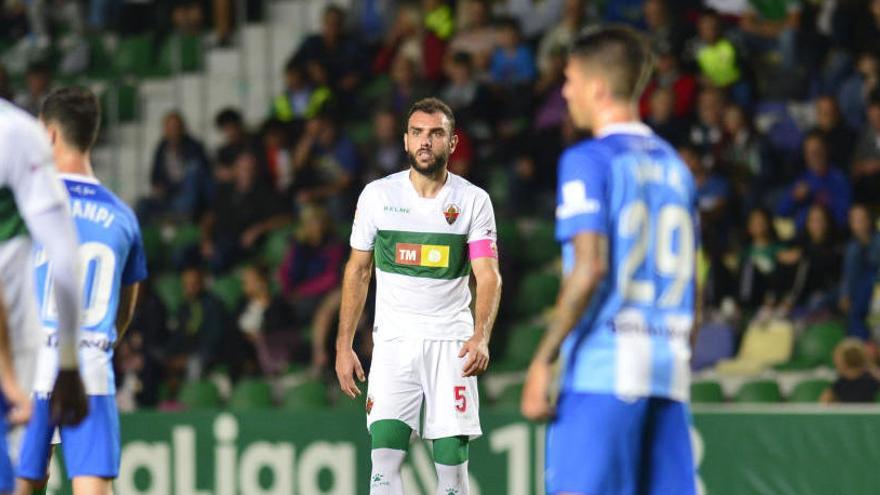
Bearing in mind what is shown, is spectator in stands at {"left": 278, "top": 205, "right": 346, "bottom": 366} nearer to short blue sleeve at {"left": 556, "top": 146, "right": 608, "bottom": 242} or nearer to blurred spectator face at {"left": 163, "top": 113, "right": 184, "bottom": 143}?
blurred spectator face at {"left": 163, "top": 113, "right": 184, "bottom": 143}

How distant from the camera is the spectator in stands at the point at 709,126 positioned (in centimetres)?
1330

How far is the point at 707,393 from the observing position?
39.3ft

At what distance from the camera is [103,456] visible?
6.64m

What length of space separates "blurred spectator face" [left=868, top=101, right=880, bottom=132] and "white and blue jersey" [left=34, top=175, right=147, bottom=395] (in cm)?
764

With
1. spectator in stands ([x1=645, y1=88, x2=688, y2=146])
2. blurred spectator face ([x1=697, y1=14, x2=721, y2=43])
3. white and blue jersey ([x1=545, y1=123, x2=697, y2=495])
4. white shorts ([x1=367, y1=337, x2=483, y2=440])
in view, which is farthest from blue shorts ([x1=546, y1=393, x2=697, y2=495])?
blurred spectator face ([x1=697, y1=14, x2=721, y2=43])

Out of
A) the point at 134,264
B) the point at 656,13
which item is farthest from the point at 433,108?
the point at 656,13

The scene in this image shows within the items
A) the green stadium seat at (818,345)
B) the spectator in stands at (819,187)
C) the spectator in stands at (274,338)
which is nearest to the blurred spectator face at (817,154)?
the spectator in stands at (819,187)

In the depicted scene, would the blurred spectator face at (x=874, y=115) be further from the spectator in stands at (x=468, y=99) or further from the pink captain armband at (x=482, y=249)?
the pink captain armband at (x=482, y=249)

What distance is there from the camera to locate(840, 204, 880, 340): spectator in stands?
11.9m

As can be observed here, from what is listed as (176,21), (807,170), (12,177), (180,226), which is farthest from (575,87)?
(176,21)

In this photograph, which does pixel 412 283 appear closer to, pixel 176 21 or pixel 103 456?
pixel 103 456

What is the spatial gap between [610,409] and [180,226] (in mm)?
11272

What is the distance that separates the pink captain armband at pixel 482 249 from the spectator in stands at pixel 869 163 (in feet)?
18.6

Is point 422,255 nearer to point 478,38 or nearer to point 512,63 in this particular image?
point 512,63
